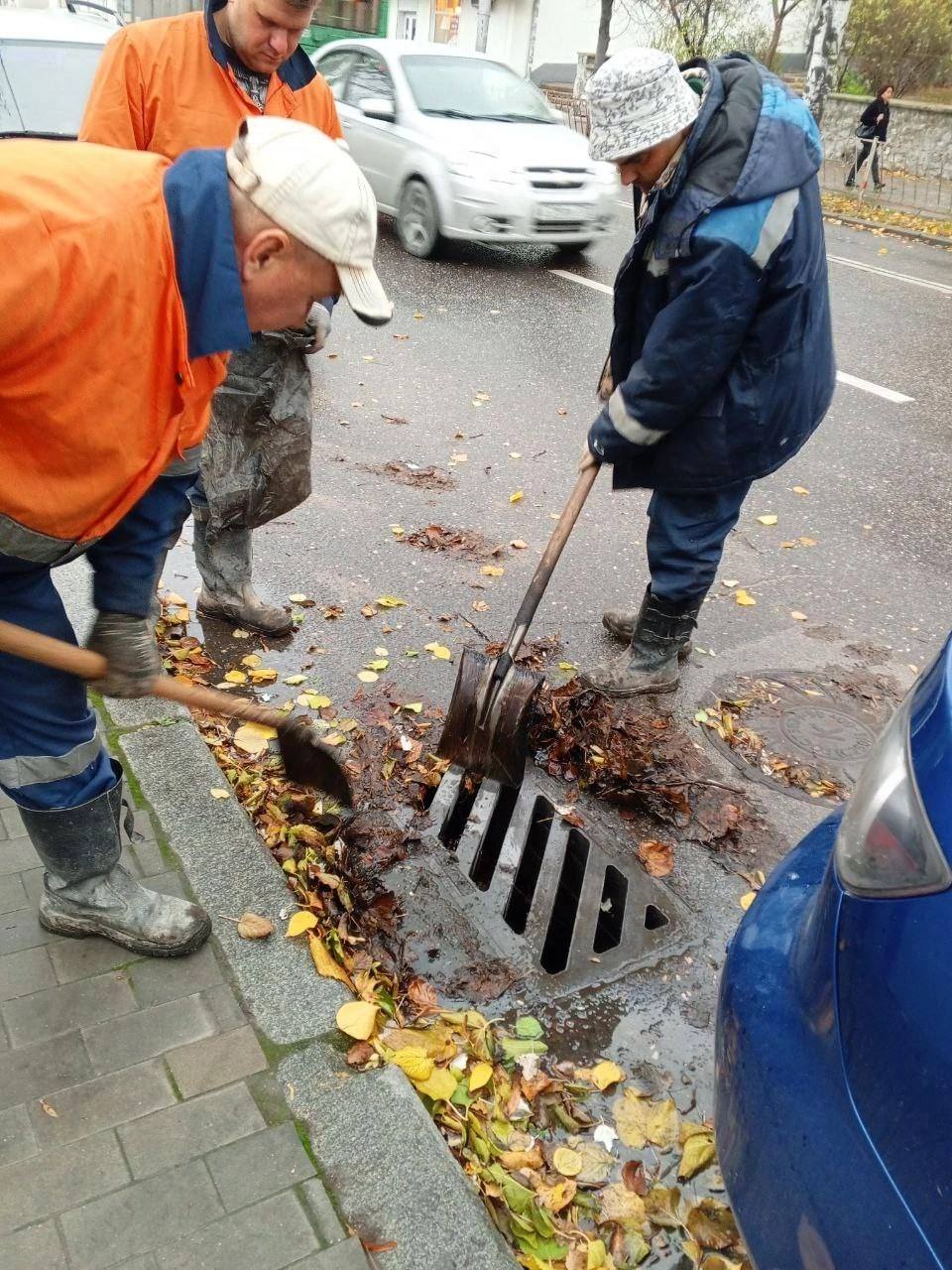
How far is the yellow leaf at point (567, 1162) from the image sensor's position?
78.0 inches

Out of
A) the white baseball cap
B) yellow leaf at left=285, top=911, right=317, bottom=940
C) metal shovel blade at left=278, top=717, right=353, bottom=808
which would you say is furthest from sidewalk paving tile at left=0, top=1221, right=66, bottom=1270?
the white baseball cap

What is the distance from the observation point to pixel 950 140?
61.6 ft

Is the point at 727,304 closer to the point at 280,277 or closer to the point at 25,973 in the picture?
the point at 280,277

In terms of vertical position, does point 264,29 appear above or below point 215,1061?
above

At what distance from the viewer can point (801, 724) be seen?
3.50 m

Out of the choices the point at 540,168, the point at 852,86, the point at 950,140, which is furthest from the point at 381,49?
the point at 852,86

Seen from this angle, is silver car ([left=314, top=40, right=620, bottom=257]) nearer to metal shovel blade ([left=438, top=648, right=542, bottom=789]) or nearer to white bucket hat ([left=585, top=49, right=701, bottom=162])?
white bucket hat ([left=585, top=49, right=701, bottom=162])

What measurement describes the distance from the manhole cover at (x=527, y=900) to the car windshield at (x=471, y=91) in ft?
26.8

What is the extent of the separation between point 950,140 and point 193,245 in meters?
21.4

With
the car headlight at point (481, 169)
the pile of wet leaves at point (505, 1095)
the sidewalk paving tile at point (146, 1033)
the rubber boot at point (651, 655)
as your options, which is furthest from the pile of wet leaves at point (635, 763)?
the car headlight at point (481, 169)

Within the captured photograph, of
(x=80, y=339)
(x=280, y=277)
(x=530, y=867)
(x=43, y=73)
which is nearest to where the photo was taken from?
(x=80, y=339)

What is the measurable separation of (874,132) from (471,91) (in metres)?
11.0

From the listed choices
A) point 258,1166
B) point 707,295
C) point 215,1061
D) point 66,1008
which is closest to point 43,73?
point 707,295

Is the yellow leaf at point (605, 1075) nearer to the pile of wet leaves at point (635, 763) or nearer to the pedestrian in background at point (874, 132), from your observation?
the pile of wet leaves at point (635, 763)
